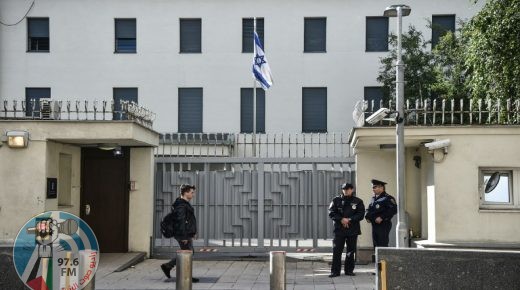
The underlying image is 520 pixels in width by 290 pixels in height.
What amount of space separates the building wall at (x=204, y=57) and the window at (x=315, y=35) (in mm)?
260

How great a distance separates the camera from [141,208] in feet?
55.8

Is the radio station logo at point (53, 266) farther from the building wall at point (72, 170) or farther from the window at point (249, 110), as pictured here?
the window at point (249, 110)

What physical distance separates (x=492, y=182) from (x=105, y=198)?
27.6 ft

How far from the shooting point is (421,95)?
28578mm

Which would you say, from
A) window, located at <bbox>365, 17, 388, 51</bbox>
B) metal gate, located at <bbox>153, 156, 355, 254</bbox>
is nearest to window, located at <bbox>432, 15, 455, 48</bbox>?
window, located at <bbox>365, 17, 388, 51</bbox>

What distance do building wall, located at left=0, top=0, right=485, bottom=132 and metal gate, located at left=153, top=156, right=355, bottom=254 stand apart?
545 inches

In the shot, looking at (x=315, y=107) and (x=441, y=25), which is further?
(x=315, y=107)

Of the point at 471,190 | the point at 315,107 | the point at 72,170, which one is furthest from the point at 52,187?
the point at 315,107

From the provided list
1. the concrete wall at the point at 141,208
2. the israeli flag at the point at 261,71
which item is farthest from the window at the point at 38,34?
the concrete wall at the point at 141,208

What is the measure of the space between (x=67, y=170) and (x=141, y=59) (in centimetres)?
1570

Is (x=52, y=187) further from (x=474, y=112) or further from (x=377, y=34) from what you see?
(x=377, y=34)

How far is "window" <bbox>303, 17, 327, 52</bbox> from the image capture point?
103 feet

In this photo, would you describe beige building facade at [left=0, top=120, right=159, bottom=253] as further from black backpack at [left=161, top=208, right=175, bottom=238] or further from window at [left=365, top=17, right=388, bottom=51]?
window at [left=365, top=17, right=388, bottom=51]

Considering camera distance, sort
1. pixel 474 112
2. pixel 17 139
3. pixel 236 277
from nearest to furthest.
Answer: pixel 236 277, pixel 474 112, pixel 17 139
